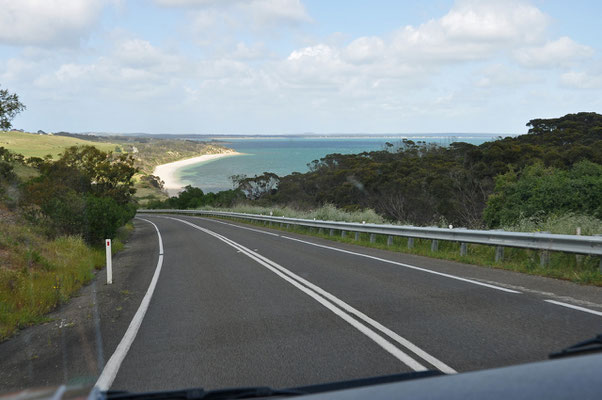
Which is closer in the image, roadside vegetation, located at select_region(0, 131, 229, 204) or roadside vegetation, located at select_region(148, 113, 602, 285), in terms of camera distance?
roadside vegetation, located at select_region(148, 113, 602, 285)

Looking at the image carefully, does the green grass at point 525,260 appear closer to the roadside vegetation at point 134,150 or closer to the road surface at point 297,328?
the road surface at point 297,328

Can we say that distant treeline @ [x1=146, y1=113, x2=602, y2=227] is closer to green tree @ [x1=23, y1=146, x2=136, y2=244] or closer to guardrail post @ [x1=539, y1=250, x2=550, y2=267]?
guardrail post @ [x1=539, y1=250, x2=550, y2=267]

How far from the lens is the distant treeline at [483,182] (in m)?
20.0

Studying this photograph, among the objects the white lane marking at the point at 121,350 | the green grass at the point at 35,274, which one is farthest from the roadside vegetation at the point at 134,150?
the white lane marking at the point at 121,350

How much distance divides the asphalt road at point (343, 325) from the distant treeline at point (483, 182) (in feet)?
32.5

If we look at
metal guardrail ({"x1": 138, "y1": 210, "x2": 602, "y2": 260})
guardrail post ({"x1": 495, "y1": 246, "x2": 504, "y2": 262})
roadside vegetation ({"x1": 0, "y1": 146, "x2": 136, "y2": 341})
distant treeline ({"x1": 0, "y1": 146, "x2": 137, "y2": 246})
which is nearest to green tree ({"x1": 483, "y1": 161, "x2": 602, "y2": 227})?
metal guardrail ({"x1": 138, "y1": 210, "x2": 602, "y2": 260})

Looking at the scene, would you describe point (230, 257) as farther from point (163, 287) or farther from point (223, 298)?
point (223, 298)

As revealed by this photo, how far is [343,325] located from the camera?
261 inches

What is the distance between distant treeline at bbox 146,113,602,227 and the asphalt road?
32.5 ft

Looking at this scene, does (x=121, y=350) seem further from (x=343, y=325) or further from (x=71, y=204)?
(x=71, y=204)

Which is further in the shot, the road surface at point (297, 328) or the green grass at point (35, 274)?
the green grass at point (35, 274)

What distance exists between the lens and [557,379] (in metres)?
2.10

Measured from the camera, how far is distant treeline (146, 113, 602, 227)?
20000mm

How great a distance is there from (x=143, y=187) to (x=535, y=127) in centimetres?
7341
